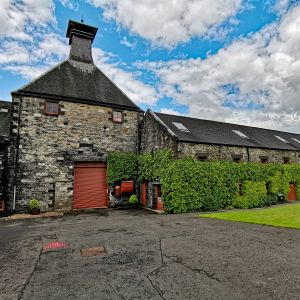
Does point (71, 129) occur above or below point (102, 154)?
above

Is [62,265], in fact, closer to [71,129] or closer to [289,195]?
[71,129]

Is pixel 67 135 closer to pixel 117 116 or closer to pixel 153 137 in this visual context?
pixel 117 116

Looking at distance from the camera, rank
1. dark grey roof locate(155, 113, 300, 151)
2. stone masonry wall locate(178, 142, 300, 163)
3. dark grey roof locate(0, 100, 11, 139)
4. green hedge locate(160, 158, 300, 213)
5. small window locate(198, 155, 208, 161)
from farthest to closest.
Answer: dark grey roof locate(155, 113, 300, 151) → small window locate(198, 155, 208, 161) → dark grey roof locate(0, 100, 11, 139) → stone masonry wall locate(178, 142, 300, 163) → green hedge locate(160, 158, 300, 213)

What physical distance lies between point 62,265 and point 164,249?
A: 8.54 ft

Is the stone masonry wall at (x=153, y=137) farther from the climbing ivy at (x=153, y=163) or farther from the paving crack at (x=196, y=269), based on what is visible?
the paving crack at (x=196, y=269)

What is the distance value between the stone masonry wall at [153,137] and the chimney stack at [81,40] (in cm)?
772

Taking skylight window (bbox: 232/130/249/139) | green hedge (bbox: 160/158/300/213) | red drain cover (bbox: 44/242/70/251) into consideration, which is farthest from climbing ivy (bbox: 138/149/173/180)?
skylight window (bbox: 232/130/249/139)

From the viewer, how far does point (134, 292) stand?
13.2 feet

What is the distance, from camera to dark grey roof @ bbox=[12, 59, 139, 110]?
1635cm

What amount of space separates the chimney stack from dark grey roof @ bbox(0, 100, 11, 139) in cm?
659

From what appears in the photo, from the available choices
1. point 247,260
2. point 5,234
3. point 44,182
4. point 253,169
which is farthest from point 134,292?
point 253,169

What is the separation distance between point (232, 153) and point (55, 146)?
13.0 m

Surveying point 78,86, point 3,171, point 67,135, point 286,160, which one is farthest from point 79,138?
point 286,160

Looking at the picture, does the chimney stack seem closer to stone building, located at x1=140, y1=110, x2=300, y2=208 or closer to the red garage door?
stone building, located at x1=140, y1=110, x2=300, y2=208
